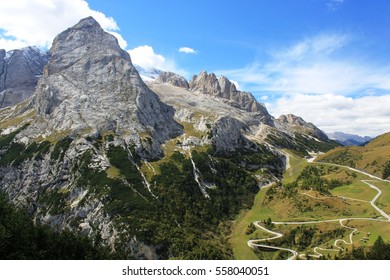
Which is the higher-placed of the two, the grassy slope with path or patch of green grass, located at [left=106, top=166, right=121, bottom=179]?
patch of green grass, located at [left=106, top=166, right=121, bottom=179]

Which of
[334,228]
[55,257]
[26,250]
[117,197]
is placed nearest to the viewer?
[26,250]

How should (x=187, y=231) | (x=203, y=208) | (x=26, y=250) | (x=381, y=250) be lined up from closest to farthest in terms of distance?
1. (x=26, y=250)
2. (x=381, y=250)
3. (x=187, y=231)
4. (x=203, y=208)

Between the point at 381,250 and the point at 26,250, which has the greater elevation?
the point at 26,250

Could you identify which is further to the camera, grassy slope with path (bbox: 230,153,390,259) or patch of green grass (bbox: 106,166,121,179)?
patch of green grass (bbox: 106,166,121,179)

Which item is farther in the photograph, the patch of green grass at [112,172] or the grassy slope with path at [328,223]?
the patch of green grass at [112,172]

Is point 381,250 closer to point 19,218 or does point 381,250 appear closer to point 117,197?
point 19,218

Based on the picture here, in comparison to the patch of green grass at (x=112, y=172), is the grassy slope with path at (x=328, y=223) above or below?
below

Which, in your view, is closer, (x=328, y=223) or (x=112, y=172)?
(x=328, y=223)

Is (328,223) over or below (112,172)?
below
